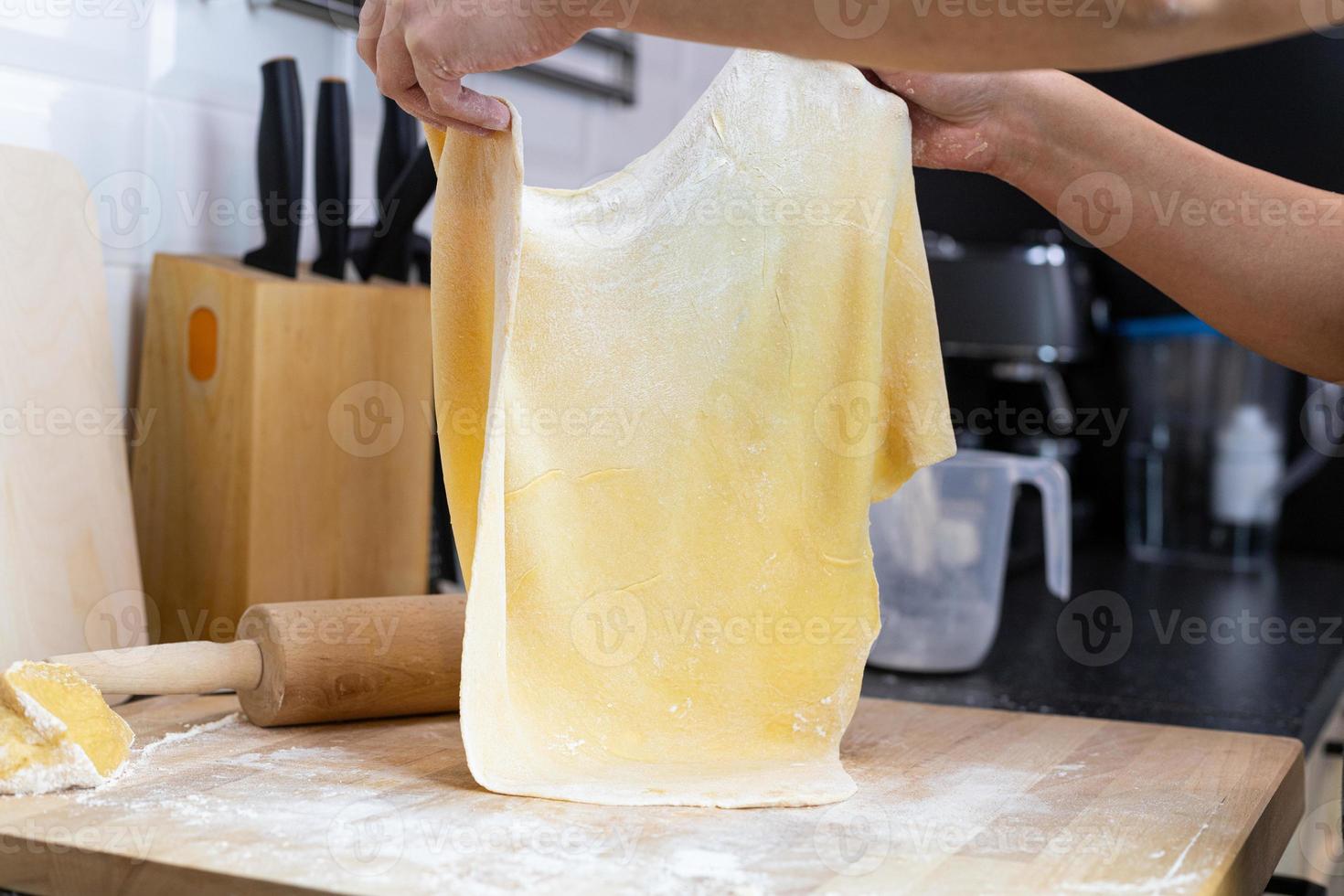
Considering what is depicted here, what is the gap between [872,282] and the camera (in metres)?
0.97

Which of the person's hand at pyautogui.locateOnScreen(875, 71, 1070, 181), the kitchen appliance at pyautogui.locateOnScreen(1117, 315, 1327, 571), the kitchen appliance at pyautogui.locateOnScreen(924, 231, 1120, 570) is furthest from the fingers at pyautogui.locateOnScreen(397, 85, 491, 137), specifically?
the kitchen appliance at pyautogui.locateOnScreen(1117, 315, 1327, 571)

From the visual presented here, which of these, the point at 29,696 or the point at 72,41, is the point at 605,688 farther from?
the point at 72,41

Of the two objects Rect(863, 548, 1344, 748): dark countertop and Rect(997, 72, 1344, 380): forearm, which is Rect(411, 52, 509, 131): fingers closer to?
Rect(997, 72, 1344, 380): forearm

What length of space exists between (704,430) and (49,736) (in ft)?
1.58

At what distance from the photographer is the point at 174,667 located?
95 cm

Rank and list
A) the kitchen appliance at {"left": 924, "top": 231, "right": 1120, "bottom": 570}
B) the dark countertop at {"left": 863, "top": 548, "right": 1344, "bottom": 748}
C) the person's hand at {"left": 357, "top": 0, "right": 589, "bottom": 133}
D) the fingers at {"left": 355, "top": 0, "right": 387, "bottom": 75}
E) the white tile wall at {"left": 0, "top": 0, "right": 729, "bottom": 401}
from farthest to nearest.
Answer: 1. the kitchen appliance at {"left": 924, "top": 231, "right": 1120, "bottom": 570}
2. the dark countertop at {"left": 863, "top": 548, "right": 1344, "bottom": 748}
3. the white tile wall at {"left": 0, "top": 0, "right": 729, "bottom": 401}
4. the fingers at {"left": 355, "top": 0, "right": 387, "bottom": 75}
5. the person's hand at {"left": 357, "top": 0, "right": 589, "bottom": 133}

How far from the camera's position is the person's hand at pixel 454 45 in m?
0.74

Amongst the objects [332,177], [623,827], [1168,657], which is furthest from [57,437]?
[1168,657]

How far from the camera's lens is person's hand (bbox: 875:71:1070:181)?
1048 mm

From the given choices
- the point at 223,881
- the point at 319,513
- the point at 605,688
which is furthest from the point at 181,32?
the point at 223,881

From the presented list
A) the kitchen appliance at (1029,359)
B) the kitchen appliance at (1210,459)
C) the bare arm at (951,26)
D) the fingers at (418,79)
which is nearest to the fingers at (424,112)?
the fingers at (418,79)

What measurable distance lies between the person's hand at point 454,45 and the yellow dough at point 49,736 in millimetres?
447

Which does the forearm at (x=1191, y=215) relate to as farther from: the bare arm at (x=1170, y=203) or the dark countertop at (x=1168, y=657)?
the dark countertop at (x=1168, y=657)

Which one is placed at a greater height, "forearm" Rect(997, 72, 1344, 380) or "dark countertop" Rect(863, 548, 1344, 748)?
"forearm" Rect(997, 72, 1344, 380)
